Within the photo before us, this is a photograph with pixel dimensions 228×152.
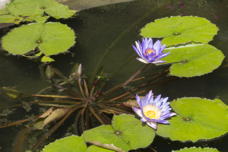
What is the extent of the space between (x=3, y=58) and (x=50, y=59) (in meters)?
0.37

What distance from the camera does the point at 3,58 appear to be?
242 cm

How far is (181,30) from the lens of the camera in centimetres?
242

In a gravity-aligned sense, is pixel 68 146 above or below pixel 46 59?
below

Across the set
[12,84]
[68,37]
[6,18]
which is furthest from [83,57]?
[6,18]

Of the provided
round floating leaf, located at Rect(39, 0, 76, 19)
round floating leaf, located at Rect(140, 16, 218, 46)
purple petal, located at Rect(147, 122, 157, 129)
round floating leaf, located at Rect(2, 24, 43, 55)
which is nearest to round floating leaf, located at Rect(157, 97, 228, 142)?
purple petal, located at Rect(147, 122, 157, 129)

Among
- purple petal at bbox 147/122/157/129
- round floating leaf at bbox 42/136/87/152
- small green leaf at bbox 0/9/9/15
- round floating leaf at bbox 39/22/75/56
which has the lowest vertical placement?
purple petal at bbox 147/122/157/129

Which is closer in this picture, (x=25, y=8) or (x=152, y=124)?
(x=152, y=124)

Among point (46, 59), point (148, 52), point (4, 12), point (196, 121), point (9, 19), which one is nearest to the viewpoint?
point (196, 121)

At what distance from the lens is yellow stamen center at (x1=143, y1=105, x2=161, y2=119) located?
1.80 meters

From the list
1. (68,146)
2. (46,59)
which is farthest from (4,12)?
(68,146)

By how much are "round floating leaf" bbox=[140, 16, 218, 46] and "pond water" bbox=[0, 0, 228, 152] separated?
6.1 inches

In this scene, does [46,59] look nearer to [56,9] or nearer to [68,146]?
[56,9]

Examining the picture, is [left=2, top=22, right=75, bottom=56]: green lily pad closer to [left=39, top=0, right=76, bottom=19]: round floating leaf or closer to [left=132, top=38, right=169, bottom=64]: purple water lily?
[left=39, top=0, right=76, bottom=19]: round floating leaf

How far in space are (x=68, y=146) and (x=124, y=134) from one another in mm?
272
